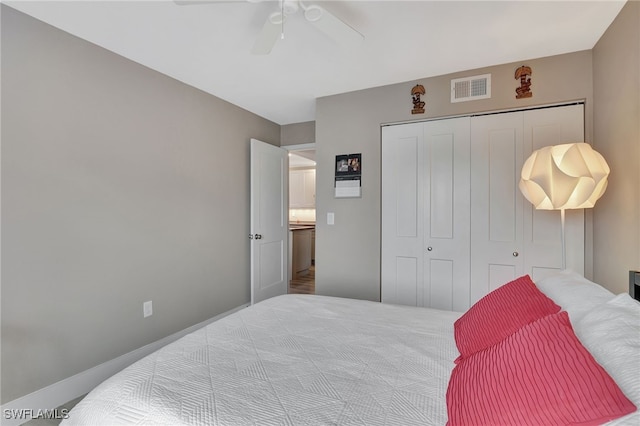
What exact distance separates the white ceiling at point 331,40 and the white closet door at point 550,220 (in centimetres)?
50

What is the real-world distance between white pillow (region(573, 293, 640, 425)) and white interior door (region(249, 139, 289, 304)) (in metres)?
3.15

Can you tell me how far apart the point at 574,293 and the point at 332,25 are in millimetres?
1793

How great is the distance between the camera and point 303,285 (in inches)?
203

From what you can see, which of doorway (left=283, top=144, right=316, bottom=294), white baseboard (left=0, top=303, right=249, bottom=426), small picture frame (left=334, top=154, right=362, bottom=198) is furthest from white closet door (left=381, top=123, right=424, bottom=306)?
white baseboard (left=0, top=303, right=249, bottom=426)

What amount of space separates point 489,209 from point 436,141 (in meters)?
0.77

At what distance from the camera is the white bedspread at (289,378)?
0.90m

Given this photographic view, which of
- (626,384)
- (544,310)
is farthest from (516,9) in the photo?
(626,384)

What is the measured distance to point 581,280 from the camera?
140cm

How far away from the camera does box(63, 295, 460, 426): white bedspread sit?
90 cm

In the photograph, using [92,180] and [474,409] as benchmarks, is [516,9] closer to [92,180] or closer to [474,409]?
[474,409]

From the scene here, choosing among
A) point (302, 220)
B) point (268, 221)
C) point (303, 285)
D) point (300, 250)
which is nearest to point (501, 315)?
point (268, 221)

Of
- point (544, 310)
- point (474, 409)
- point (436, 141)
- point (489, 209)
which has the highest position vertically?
point (436, 141)

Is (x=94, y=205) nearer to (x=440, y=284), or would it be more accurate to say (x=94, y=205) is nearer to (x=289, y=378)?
(x=289, y=378)

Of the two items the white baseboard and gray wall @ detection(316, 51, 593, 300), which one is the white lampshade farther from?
the white baseboard
